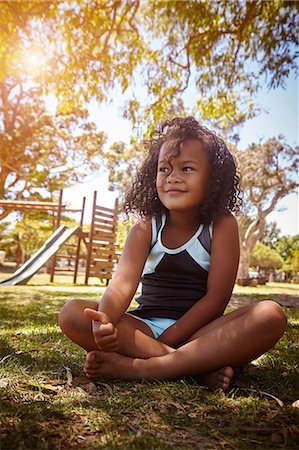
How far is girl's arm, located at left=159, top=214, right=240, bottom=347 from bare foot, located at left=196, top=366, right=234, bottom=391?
0.76 ft

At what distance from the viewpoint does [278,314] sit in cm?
173

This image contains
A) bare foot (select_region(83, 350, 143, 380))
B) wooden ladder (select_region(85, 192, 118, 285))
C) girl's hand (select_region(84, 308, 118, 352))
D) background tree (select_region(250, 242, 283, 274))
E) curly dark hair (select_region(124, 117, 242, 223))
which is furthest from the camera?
background tree (select_region(250, 242, 283, 274))

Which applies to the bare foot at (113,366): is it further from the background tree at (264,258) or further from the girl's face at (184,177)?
the background tree at (264,258)

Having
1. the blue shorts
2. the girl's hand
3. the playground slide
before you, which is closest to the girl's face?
the blue shorts

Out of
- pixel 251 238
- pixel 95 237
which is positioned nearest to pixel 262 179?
pixel 251 238

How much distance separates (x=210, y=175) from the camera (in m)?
2.22

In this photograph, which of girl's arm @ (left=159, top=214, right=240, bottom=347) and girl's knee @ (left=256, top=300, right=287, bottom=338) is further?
girl's arm @ (left=159, top=214, right=240, bottom=347)

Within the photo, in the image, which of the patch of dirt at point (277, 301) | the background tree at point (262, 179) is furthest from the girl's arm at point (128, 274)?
the background tree at point (262, 179)

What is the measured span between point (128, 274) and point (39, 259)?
9.49 m

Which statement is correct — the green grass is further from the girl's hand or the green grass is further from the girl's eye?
the girl's eye

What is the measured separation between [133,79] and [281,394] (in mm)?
7078

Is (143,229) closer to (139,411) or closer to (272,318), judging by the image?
(272,318)

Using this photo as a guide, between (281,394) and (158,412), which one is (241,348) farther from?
(158,412)

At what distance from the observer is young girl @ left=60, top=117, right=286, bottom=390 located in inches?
68.7
